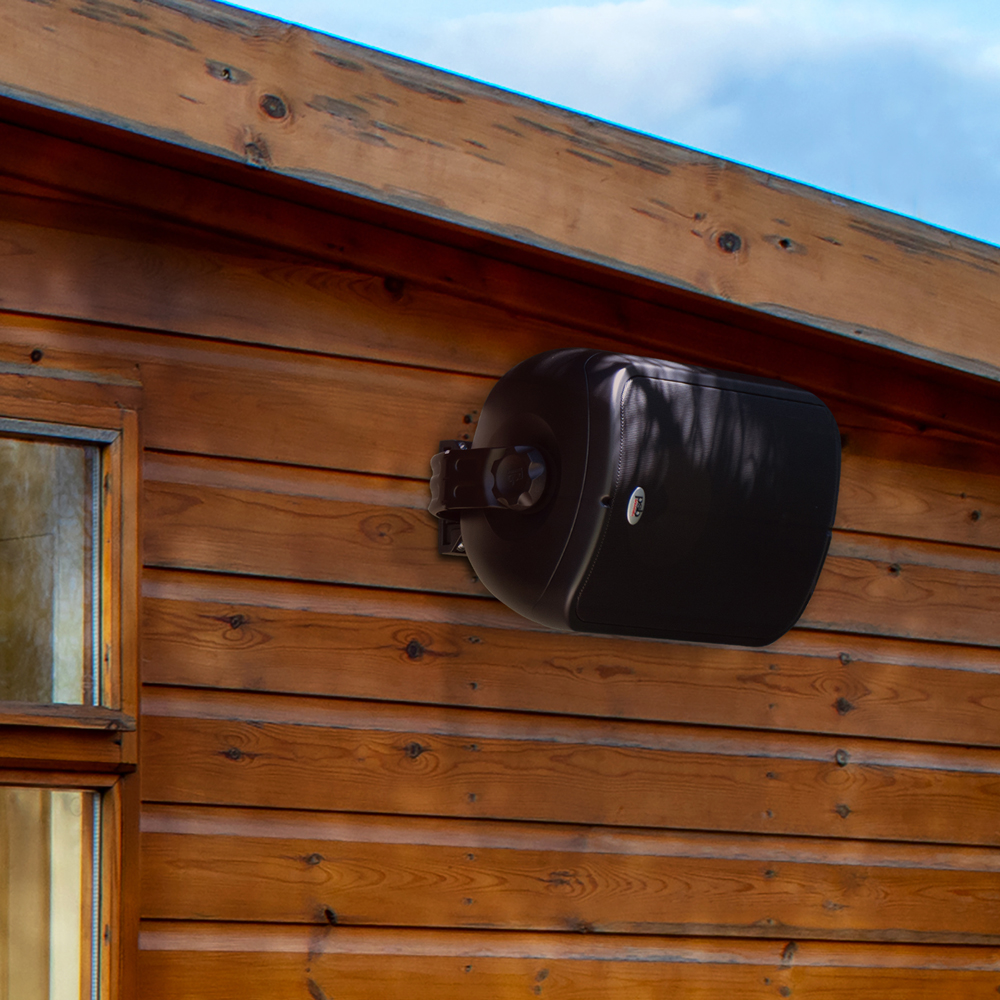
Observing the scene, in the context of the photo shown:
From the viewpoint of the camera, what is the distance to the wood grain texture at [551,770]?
1487mm

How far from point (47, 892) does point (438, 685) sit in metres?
0.58

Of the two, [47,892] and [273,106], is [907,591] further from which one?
[47,892]

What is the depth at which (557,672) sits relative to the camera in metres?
1.65

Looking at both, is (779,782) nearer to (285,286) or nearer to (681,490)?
(681,490)

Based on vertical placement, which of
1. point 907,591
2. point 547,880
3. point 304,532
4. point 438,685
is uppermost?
point 304,532

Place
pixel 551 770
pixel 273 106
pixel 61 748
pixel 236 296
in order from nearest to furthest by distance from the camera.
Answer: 1. pixel 273 106
2. pixel 61 748
3. pixel 236 296
4. pixel 551 770

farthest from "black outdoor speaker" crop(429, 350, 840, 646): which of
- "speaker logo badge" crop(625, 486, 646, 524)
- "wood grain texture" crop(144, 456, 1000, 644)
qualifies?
"wood grain texture" crop(144, 456, 1000, 644)

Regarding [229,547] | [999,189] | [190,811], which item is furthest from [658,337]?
[999,189]

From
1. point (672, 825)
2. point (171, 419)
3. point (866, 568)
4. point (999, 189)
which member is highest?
point (999, 189)

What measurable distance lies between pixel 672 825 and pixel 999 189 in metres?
47.4

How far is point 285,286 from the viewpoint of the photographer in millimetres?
1541

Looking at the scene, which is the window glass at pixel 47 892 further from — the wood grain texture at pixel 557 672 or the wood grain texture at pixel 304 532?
the wood grain texture at pixel 304 532

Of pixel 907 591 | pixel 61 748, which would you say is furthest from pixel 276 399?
pixel 907 591

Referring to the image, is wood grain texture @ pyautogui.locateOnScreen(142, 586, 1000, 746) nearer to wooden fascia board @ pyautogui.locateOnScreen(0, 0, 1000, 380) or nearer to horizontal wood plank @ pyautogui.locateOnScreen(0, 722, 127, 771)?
horizontal wood plank @ pyautogui.locateOnScreen(0, 722, 127, 771)
